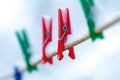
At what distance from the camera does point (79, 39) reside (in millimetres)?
2908

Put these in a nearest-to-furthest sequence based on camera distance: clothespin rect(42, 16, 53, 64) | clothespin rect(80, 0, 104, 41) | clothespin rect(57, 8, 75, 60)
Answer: clothespin rect(80, 0, 104, 41) → clothespin rect(57, 8, 75, 60) → clothespin rect(42, 16, 53, 64)

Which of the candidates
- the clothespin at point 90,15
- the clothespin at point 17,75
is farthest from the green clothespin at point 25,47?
the clothespin at point 90,15

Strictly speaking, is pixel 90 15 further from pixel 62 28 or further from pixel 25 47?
pixel 25 47

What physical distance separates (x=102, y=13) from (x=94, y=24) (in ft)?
0.36

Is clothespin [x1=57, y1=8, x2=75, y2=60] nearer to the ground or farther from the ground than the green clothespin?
farther from the ground

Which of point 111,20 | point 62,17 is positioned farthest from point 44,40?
point 111,20

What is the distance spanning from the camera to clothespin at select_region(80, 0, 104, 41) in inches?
112

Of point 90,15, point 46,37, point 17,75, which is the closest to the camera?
point 90,15

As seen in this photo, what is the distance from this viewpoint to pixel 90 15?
2893mm

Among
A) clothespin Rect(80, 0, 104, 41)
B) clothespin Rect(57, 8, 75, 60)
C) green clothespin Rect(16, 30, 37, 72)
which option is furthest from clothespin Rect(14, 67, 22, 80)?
clothespin Rect(80, 0, 104, 41)

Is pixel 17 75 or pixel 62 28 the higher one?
pixel 62 28

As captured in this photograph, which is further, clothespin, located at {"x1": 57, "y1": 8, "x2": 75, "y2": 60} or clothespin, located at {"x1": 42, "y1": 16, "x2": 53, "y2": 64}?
clothespin, located at {"x1": 42, "y1": 16, "x2": 53, "y2": 64}

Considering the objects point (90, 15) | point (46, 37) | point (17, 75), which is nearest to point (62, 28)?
point (90, 15)

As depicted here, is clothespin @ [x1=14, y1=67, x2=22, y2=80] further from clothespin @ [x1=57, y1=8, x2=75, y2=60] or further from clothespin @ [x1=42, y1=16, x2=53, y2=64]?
clothespin @ [x1=57, y1=8, x2=75, y2=60]
